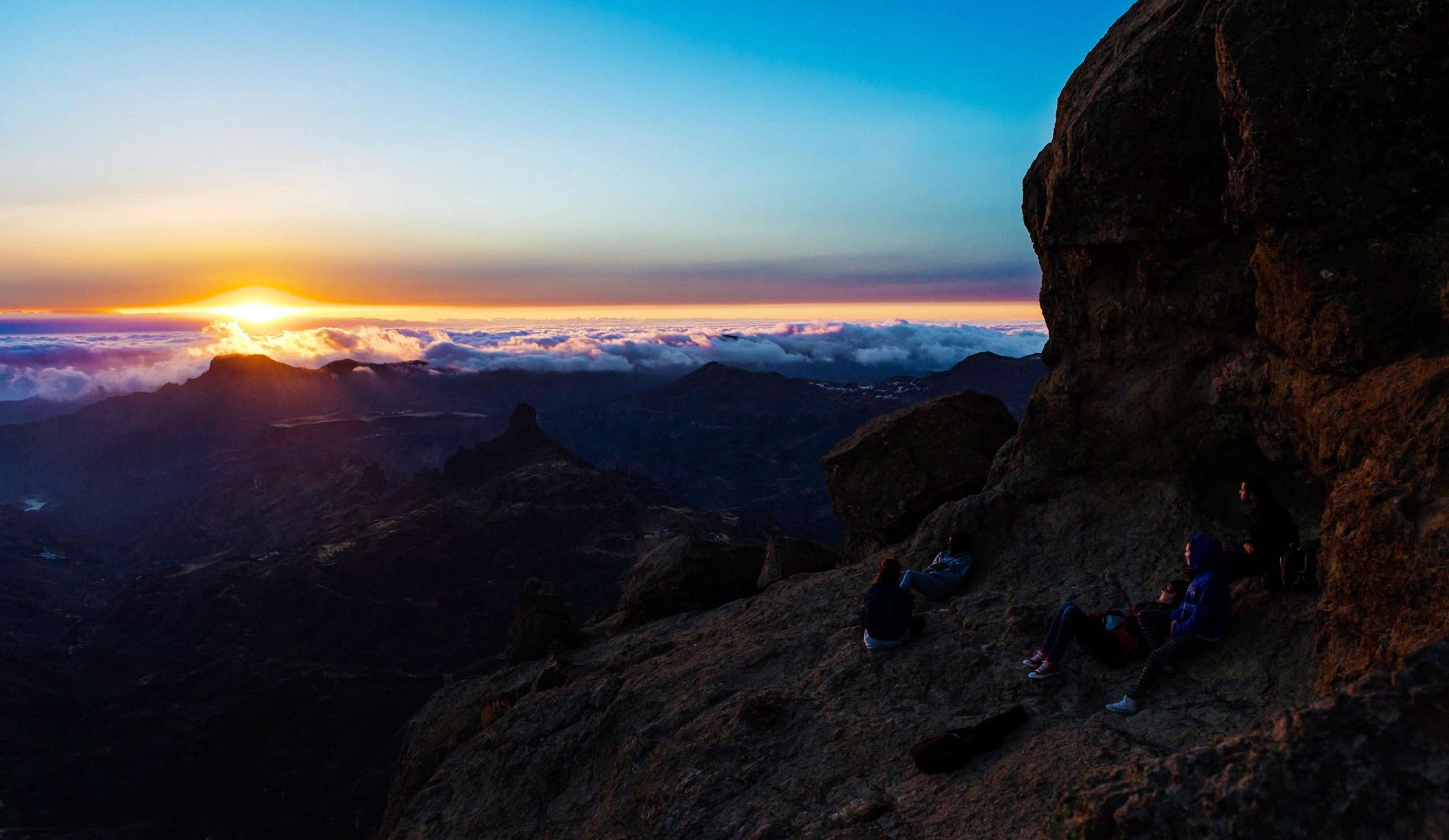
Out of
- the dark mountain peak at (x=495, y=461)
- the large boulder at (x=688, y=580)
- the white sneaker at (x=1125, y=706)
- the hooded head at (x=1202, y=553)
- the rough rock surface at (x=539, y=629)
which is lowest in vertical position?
the dark mountain peak at (x=495, y=461)

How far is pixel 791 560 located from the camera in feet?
93.8

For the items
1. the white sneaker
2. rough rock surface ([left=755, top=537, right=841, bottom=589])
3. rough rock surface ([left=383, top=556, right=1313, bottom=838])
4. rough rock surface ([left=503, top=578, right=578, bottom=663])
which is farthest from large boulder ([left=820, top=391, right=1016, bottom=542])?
the white sneaker

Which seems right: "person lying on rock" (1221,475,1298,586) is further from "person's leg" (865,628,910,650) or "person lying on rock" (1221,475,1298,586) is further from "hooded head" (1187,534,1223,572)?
"person's leg" (865,628,910,650)

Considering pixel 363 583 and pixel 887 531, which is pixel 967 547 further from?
pixel 363 583

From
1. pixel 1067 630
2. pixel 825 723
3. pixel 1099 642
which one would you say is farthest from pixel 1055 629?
pixel 825 723

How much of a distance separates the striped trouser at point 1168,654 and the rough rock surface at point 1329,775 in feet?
16.6

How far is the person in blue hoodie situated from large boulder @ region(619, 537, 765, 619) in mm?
19687

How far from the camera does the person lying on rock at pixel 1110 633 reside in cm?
1134

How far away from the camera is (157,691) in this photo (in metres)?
104

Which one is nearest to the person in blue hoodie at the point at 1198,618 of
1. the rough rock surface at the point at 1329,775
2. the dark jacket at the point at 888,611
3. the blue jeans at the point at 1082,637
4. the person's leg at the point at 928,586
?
the blue jeans at the point at 1082,637

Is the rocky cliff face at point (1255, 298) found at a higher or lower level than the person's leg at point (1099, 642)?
higher

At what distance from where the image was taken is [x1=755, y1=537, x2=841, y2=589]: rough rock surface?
28.4m

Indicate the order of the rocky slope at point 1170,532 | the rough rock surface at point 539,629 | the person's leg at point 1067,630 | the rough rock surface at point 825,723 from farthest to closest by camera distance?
the rough rock surface at point 539,629, the person's leg at point 1067,630, the rough rock surface at point 825,723, the rocky slope at point 1170,532

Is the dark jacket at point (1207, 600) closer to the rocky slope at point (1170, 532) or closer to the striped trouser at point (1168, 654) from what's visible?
the striped trouser at point (1168, 654)
